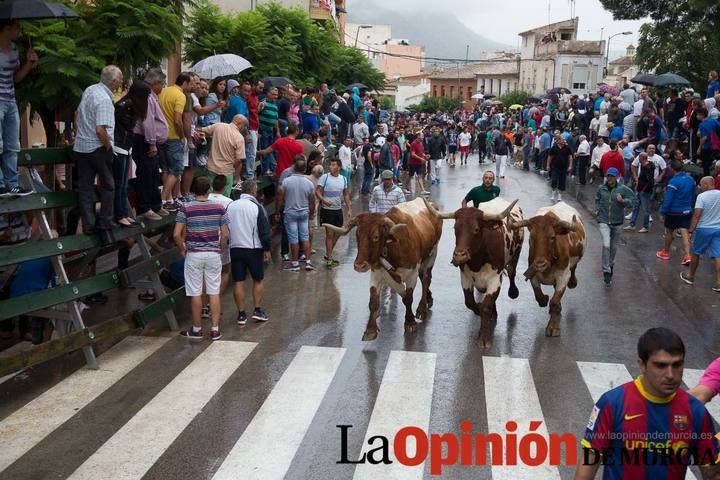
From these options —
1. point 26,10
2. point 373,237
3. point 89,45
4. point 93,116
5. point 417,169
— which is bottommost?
point 417,169

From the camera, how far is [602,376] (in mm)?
10422

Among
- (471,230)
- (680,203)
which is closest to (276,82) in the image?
(680,203)

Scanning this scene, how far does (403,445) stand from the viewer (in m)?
8.27

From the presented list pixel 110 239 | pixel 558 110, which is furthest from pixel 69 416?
pixel 558 110

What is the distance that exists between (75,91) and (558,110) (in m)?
29.1

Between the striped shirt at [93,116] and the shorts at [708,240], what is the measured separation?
1002 centimetres

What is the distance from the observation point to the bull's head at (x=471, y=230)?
11422 mm

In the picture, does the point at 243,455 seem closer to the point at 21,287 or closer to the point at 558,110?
the point at 21,287

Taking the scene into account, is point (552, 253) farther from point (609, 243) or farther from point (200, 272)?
point (200, 272)

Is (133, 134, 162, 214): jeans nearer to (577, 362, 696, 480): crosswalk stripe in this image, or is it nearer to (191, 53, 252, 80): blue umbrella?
(191, 53, 252, 80): blue umbrella

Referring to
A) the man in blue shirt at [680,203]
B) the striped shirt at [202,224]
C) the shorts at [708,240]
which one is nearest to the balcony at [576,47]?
the man in blue shirt at [680,203]

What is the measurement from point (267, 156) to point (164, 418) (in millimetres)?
10811

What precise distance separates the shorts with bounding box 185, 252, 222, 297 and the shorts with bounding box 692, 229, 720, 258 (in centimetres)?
851

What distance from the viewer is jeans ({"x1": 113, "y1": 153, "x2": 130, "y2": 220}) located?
11336 millimetres
